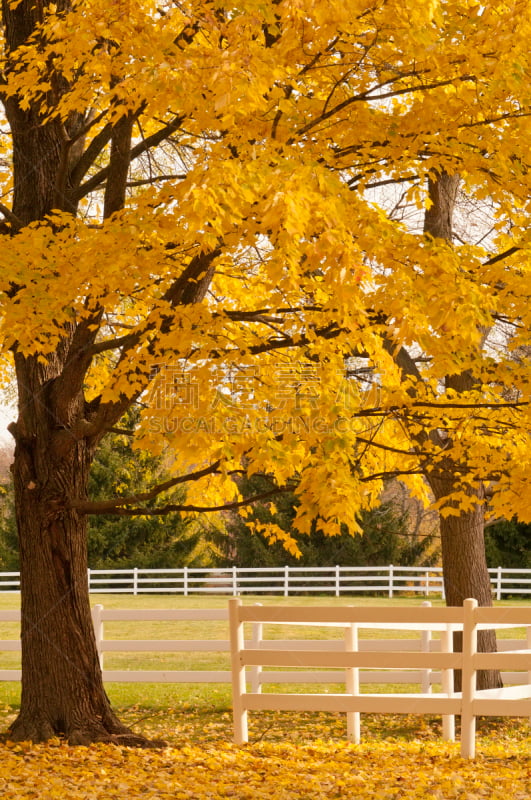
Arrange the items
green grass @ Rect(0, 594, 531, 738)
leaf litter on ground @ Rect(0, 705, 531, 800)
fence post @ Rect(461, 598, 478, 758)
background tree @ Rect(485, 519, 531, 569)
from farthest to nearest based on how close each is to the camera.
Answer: background tree @ Rect(485, 519, 531, 569) < green grass @ Rect(0, 594, 531, 738) < fence post @ Rect(461, 598, 478, 758) < leaf litter on ground @ Rect(0, 705, 531, 800)

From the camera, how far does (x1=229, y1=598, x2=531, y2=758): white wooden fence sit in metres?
6.63

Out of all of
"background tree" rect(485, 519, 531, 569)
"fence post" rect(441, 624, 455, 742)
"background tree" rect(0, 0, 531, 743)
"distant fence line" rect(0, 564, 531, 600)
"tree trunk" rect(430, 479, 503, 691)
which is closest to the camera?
"background tree" rect(0, 0, 531, 743)

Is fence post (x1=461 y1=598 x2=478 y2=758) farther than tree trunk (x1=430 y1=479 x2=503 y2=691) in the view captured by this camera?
No

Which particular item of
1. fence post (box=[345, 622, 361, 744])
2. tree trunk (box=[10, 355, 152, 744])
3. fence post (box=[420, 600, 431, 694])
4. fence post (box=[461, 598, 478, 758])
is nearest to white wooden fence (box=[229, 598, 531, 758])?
fence post (box=[461, 598, 478, 758])

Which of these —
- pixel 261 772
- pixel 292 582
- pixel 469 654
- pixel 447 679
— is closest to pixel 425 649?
pixel 447 679

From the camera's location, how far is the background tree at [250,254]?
5594mm

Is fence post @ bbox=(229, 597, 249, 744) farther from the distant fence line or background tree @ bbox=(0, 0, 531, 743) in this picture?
the distant fence line

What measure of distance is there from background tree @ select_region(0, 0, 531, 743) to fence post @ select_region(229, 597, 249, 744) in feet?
3.59

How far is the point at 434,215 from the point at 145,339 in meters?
5.47

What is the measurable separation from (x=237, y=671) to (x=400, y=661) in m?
1.29

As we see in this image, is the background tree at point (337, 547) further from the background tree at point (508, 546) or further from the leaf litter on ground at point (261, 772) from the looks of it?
the leaf litter on ground at point (261, 772)

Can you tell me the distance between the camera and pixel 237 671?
738cm

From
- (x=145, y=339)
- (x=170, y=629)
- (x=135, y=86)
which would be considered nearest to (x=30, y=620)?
(x=145, y=339)

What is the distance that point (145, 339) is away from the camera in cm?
777
